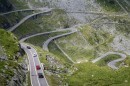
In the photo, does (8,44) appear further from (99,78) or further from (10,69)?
(99,78)

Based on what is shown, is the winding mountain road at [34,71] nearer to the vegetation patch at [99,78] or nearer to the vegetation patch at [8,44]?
the vegetation patch at [8,44]

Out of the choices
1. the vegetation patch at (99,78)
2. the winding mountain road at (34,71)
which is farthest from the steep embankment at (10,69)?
the vegetation patch at (99,78)

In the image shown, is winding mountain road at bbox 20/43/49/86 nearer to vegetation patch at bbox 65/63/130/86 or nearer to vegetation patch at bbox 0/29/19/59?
vegetation patch at bbox 0/29/19/59

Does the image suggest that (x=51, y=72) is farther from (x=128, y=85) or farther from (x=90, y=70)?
(x=128, y=85)

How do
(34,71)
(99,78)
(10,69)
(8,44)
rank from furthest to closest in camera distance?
(8,44) → (34,71) → (99,78) → (10,69)

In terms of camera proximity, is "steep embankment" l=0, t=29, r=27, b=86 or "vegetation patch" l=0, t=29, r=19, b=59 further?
"vegetation patch" l=0, t=29, r=19, b=59

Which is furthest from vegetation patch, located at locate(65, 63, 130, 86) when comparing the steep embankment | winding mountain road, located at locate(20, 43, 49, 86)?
the steep embankment

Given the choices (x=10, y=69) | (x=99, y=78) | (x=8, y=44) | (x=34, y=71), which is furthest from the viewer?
(x=8, y=44)

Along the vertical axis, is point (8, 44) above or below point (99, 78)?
above

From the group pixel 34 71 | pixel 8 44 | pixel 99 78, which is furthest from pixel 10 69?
pixel 8 44

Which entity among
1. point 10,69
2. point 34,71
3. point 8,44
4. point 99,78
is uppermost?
point 8,44

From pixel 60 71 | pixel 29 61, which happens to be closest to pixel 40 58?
pixel 29 61
